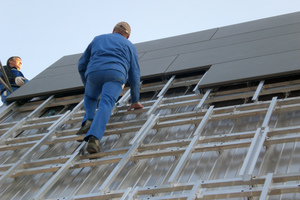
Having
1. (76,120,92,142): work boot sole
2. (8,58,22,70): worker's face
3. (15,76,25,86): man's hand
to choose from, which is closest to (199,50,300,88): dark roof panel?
(76,120,92,142): work boot sole

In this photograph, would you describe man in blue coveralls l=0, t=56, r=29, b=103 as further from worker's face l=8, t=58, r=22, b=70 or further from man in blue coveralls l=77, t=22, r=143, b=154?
man in blue coveralls l=77, t=22, r=143, b=154

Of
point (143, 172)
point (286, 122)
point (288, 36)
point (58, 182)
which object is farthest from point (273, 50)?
point (58, 182)

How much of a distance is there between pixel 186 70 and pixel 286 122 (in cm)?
215

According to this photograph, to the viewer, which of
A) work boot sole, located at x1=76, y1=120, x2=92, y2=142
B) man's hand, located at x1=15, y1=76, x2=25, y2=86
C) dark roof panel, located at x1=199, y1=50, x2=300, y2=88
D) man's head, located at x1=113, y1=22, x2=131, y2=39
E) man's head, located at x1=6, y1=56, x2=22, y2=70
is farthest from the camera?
man's head, located at x1=6, y1=56, x2=22, y2=70

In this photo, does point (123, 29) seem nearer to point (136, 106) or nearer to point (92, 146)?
point (136, 106)

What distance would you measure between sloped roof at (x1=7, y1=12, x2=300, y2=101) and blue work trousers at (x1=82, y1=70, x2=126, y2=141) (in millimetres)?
1187

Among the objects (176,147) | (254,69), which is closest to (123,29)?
(254,69)

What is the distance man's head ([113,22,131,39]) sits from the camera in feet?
20.8

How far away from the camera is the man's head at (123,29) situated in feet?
20.8

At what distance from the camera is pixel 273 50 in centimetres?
674

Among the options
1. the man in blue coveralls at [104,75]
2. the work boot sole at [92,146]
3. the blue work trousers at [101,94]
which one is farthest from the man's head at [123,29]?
the work boot sole at [92,146]

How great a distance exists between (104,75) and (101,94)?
0.71 feet

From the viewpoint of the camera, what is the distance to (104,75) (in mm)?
5699

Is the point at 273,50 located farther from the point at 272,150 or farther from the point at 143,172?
the point at 143,172
